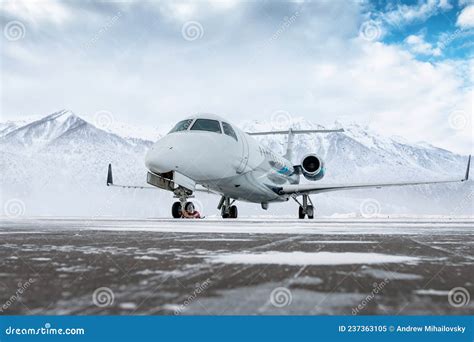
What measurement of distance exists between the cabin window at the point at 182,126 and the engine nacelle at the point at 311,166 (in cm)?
933

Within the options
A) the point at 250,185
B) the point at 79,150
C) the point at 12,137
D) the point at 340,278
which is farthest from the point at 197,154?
the point at 12,137

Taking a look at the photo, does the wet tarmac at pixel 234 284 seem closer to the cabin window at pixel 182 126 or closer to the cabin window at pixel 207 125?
the cabin window at pixel 182 126

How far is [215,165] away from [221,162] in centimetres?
34

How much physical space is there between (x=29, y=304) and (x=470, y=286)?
Result: 160 centimetres

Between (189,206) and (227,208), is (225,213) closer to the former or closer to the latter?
(227,208)

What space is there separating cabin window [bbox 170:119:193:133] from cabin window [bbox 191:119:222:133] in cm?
21

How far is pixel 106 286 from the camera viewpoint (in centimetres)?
175

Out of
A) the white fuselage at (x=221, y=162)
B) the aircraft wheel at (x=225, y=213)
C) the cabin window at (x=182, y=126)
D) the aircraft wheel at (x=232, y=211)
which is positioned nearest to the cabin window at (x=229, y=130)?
the white fuselage at (x=221, y=162)

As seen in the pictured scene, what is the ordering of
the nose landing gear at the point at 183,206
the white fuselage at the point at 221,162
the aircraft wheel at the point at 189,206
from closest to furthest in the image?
the white fuselage at the point at 221,162
the nose landing gear at the point at 183,206
the aircraft wheel at the point at 189,206

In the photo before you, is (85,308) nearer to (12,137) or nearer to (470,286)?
(470,286)

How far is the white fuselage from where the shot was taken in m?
12.6

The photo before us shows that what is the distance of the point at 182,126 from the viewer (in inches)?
568

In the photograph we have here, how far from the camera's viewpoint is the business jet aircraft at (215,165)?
12.7m

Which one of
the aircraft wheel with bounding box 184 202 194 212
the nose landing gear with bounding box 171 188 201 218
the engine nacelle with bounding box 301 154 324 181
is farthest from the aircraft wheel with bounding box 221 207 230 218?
the aircraft wheel with bounding box 184 202 194 212
